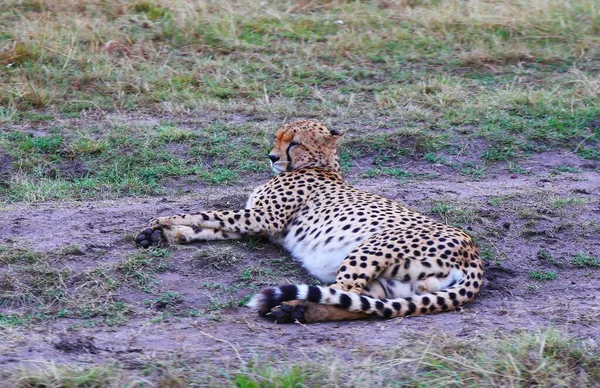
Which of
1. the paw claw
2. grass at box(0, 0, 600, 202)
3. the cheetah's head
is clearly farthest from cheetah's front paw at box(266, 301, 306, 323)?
grass at box(0, 0, 600, 202)

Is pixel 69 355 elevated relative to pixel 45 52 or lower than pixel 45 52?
lower

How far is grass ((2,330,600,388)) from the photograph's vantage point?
10.2 feet

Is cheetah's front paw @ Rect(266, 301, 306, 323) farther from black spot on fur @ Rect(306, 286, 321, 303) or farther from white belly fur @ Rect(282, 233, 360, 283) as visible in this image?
white belly fur @ Rect(282, 233, 360, 283)

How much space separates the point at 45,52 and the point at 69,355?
13.8ft

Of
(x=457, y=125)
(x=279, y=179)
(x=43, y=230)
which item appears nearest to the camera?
(x=43, y=230)

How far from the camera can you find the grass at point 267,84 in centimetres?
606

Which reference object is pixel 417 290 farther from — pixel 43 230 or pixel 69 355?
pixel 43 230

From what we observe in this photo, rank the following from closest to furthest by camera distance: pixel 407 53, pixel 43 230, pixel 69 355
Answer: pixel 69 355 < pixel 43 230 < pixel 407 53

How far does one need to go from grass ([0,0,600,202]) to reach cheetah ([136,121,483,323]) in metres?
0.82

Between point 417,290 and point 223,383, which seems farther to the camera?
point 417,290

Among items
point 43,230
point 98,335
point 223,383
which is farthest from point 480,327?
point 43,230

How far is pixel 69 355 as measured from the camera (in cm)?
336

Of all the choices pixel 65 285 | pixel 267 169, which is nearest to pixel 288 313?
pixel 65 285

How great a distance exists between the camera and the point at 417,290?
4.06 meters
